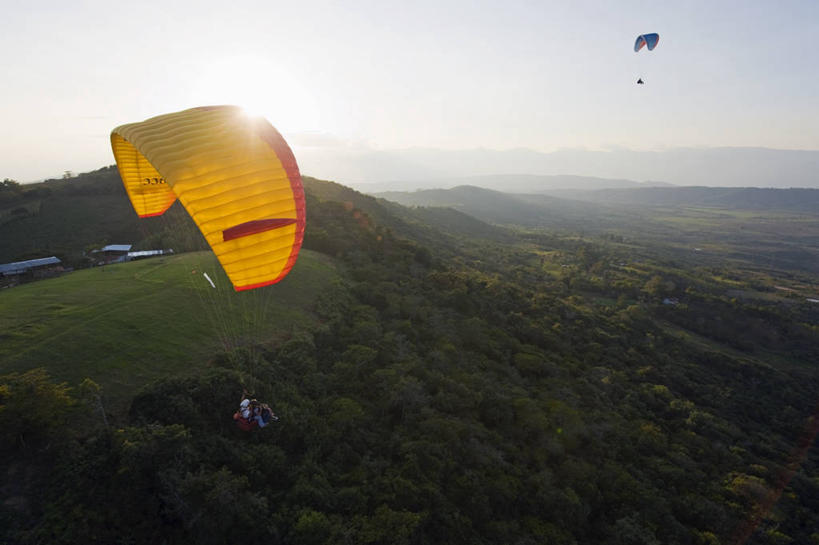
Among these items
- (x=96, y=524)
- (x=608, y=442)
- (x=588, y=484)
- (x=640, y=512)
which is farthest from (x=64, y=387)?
(x=608, y=442)

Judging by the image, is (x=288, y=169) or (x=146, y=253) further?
(x=146, y=253)

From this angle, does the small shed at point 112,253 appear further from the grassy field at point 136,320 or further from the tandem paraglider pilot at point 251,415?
the tandem paraglider pilot at point 251,415

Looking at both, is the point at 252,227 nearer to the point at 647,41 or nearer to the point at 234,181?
the point at 234,181

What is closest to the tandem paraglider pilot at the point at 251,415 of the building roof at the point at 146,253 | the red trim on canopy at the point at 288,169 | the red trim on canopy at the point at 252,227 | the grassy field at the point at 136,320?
the grassy field at the point at 136,320

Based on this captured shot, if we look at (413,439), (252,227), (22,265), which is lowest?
(413,439)

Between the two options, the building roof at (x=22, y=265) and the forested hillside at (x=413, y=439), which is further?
the building roof at (x=22, y=265)

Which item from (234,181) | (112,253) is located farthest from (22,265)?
(234,181)

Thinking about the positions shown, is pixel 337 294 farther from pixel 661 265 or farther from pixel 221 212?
pixel 661 265
